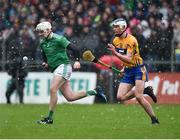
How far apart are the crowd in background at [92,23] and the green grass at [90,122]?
7.54 ft

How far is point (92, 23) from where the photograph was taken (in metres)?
27.2

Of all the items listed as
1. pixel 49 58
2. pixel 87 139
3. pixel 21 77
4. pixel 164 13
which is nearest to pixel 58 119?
pixel 49 58

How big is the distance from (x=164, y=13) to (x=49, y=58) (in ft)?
32.6

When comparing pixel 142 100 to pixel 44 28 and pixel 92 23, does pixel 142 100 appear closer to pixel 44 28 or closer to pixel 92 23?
pixel 44 28

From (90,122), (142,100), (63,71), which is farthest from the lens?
(90,122)

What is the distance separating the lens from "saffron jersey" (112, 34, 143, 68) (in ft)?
57.5

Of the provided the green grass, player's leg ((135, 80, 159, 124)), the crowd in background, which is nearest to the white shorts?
the green grass

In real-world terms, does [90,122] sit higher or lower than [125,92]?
lower

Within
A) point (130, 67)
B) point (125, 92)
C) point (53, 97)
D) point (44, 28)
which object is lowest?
point (53, 97)

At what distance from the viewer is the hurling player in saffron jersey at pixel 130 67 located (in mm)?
17500

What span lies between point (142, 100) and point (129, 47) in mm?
1162

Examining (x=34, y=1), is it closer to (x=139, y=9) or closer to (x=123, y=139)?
(x=139, y=9)

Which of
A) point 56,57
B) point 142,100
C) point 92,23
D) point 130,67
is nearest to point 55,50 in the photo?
point 56,57

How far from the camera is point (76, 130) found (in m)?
16.6
